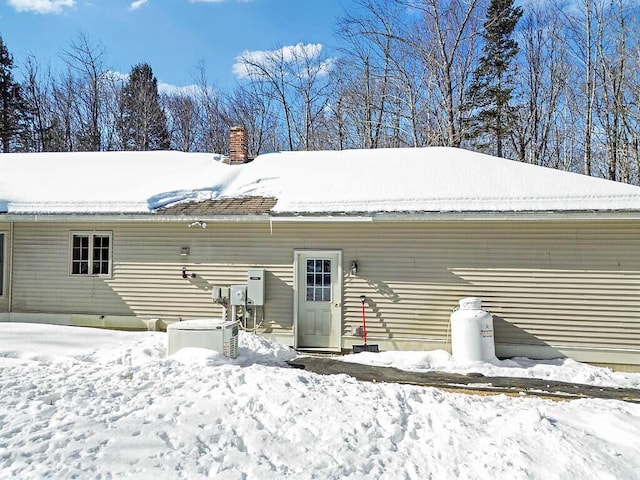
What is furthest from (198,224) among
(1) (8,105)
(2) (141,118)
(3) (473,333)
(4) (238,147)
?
(1) (8,105)

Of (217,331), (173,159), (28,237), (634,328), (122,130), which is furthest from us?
(122,130)

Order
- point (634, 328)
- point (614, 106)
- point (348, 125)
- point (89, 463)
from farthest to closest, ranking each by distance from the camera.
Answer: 1. point (348, 125)
2. point (614, 106)
3. point (634, 328)
4. point (89, 463)

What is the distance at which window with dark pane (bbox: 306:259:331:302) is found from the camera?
8.86m

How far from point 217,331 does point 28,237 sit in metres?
5.69

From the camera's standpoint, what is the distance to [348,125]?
82.9 ft

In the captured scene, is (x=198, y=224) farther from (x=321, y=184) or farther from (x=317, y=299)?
(x=317, y=299)

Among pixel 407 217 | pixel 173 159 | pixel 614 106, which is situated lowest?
pixel 407 217

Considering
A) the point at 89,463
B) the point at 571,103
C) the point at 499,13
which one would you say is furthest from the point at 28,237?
the point at 571,103

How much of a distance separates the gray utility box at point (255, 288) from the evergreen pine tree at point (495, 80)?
16524 millimetres

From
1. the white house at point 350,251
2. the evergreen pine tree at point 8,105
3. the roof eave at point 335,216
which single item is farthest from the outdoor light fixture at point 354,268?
the evergreen pine tree at point 8,105

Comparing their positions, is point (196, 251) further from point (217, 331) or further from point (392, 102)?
point (392, 102)

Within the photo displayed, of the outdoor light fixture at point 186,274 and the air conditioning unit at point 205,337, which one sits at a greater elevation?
the outdoor light fixture at point 186,274

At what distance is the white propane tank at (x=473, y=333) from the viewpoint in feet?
25.3

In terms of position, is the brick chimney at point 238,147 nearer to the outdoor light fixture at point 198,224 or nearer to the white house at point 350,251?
the white house at point 350,251
